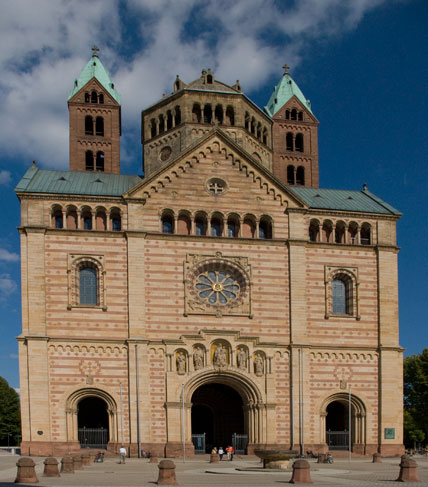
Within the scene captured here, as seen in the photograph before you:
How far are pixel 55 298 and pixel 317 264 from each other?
1838 centimetres

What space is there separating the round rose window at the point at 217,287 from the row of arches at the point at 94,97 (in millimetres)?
23102

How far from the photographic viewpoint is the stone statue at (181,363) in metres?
50.1

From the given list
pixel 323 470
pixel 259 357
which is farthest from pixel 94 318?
pixel 323 470

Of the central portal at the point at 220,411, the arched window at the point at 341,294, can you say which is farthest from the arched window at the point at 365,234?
the central portal at the point at 220,411

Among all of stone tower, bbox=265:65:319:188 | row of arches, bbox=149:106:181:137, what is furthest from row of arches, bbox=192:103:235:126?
stone tower, bbox=265:65:319:188

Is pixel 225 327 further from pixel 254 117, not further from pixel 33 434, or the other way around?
pixel 254 117

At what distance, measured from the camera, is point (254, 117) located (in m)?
62.4

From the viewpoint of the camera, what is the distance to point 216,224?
5378 centimetres

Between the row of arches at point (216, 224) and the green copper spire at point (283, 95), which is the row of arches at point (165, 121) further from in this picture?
the green copper spire at point (283, 95)

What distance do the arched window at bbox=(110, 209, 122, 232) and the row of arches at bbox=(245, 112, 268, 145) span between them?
15.0 metres

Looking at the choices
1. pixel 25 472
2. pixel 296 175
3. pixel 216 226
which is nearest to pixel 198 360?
pixel 216 226

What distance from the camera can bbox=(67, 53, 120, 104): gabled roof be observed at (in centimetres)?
6762

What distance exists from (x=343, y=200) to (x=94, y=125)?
2363 cm

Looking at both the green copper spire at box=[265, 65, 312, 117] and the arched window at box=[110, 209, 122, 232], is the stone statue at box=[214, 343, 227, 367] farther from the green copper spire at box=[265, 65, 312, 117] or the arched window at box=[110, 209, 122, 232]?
the green copper spire at box=[265, 65, 312, 117]
